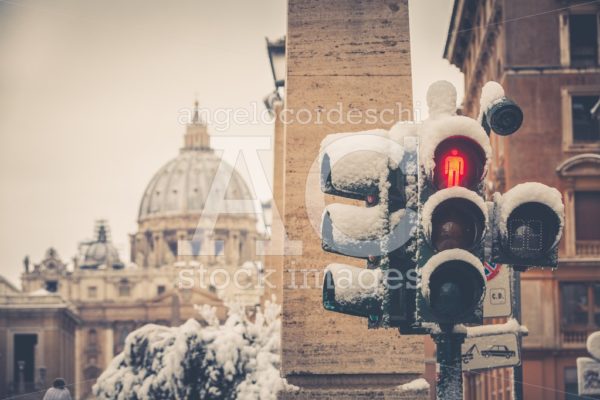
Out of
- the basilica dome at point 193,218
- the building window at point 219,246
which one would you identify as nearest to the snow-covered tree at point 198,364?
the basilica dome at point 193,218

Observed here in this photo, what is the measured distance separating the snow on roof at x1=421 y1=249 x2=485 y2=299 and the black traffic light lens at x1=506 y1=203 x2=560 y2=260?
0.28 metres

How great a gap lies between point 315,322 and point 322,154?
601cm

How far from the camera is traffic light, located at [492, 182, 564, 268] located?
4910mm

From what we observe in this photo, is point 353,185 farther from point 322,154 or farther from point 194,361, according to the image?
point 194,361

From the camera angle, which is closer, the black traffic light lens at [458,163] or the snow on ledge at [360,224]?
the black traffic light lens at [458,163]

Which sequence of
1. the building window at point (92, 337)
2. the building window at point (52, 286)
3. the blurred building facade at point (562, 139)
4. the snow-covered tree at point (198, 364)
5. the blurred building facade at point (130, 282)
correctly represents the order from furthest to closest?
the building window at point (52, 286), the building window at point (92, 337), the blurred building facade at point (130, 282), the blurred building facade at point (562, 139), the snow-covered tree at point (198, 364)

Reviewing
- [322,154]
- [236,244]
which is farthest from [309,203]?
[236,244]

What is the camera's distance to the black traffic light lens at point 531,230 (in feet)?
16.1

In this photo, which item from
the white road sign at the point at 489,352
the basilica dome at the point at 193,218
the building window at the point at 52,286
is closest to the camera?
the white road sign at the point at 489,352

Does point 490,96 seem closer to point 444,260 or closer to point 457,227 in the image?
point 457,227

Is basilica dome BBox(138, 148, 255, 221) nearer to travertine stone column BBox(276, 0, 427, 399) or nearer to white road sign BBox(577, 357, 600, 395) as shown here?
travertine stone column BBox(276, 0, 427, 399)

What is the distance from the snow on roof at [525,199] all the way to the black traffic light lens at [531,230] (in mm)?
15

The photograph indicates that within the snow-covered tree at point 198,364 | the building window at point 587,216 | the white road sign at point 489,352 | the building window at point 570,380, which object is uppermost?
the building window at point 587,216

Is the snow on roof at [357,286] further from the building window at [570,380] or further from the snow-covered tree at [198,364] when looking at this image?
the building window at [570,380]
